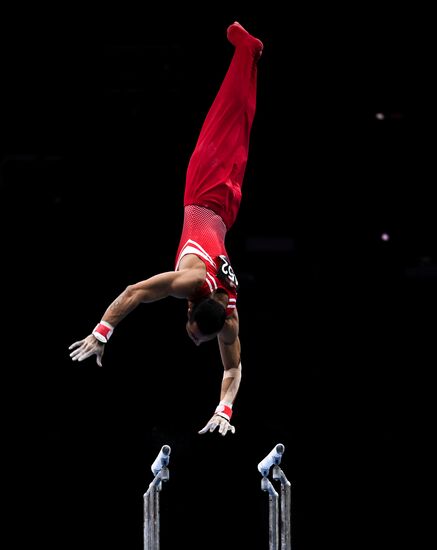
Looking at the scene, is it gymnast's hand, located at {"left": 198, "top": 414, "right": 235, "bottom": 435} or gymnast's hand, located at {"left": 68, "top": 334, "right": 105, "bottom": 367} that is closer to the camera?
gymnast's hand, located at {"left": 68, "top": 334, "right": 105, "bottom": 367}

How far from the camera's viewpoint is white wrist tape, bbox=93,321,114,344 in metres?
5.44

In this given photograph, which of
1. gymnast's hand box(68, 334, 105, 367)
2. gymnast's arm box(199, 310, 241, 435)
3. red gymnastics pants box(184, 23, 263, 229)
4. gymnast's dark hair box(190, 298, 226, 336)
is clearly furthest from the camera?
red gymnastics pants box(184, 23, 263, 229)

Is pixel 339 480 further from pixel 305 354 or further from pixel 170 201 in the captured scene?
pixel 170 201

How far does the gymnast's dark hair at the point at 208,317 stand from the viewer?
5.78 m

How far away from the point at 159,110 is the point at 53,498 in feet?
12.6

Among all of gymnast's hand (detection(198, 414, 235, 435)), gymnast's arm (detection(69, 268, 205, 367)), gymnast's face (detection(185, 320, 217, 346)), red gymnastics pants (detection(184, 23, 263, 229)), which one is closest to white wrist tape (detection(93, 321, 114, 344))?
gymnast's arm (detection(69, 268, 205, 367))

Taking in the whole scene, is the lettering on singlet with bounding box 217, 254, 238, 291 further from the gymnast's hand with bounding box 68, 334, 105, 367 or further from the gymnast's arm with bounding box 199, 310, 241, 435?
the gymnast's hand with bounding box 68, 334, 105, 367

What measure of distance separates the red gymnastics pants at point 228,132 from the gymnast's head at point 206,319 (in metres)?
0.98

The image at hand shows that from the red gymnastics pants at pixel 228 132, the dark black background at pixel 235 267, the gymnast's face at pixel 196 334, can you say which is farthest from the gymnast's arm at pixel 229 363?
the dark black background at pixel 235 267

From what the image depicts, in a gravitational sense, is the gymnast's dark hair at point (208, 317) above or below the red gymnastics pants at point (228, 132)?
below

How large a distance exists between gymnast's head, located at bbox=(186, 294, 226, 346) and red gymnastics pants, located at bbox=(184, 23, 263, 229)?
98cm

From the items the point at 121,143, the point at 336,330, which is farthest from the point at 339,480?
the point at 121,143

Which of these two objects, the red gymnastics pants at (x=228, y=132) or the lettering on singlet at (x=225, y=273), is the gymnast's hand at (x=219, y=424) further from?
the red gymnastics pants at (x=228, y=132)

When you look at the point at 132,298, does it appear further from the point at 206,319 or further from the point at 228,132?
the point at 228,132
